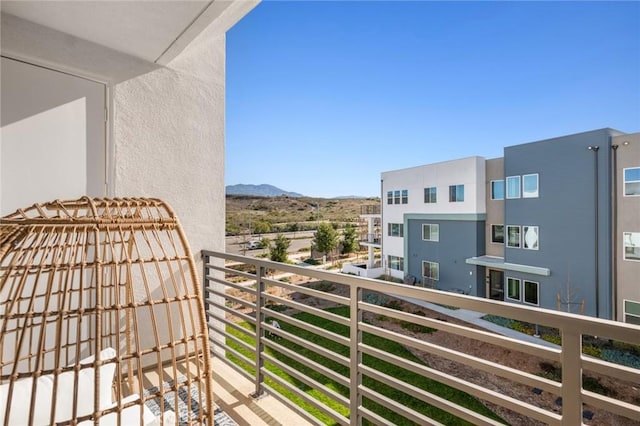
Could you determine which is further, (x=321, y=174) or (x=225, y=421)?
(x=321, y=174)

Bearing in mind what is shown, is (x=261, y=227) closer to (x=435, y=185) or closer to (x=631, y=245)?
(x=435, y=185)

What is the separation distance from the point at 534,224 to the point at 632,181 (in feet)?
8.40

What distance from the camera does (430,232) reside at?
516 inches

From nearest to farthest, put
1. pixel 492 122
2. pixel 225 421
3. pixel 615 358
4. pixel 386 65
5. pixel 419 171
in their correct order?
pixel 225 421 < pixel 615 358 < pixel 419 171 < pixel 386 65 < pixel 492 122

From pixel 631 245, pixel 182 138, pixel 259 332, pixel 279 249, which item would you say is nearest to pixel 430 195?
pixel 631 245

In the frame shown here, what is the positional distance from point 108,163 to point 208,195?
30.1 inches

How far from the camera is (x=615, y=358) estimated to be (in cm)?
735

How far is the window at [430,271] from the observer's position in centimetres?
1291

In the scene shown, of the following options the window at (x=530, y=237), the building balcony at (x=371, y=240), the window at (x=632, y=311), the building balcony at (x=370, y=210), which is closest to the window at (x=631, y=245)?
the window at (x=632, y=311)

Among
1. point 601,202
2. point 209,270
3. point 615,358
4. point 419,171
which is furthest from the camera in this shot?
point 419,171

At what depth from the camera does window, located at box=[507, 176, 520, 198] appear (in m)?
10.5

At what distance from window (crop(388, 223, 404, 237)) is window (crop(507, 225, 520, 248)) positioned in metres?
4.24

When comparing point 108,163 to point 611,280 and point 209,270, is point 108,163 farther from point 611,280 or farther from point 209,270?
point 611,280

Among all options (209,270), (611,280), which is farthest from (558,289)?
(209,270)
